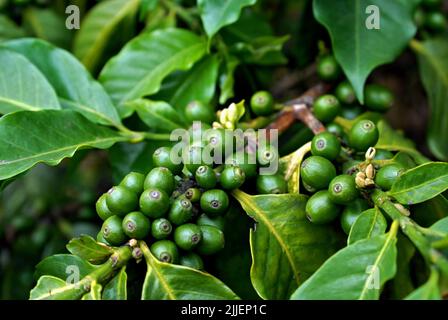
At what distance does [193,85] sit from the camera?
1.70m

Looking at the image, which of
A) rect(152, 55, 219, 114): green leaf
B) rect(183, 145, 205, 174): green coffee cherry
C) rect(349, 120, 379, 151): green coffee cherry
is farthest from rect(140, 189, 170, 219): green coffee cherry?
rect(152, 55, 219, 114): green leaf

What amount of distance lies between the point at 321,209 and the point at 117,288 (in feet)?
1.37

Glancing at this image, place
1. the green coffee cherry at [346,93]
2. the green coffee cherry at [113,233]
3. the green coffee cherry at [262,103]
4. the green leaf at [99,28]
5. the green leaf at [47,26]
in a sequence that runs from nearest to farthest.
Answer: the green coffee cherry at [113,233] < the green coffee cherry at [262,103] < the green coffee cherry at [346,93] < the green leaf at [99,28] < the green leaf at [47,26]

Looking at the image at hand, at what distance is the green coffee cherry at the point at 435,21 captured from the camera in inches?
80.0

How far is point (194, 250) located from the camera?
4.00 ft

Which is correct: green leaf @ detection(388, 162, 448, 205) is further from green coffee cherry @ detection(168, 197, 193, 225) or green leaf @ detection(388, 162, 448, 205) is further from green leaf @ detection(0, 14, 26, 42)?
green leaf @ detection(0, 14, 26, 42)

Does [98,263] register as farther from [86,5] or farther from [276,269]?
[86,5]

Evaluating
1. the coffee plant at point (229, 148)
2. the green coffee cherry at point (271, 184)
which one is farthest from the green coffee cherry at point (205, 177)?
the green coffee cherry at point (271, 184)

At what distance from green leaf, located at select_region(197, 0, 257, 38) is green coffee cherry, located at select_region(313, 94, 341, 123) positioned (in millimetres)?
306

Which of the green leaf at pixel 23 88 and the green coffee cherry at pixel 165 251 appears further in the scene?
the green leaf at pixel 23 88

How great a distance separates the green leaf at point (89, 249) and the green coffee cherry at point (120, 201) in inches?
3.0

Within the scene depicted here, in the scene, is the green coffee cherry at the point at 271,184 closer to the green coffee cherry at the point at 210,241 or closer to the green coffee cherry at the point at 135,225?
the green coffee cherry at the point at 210,241

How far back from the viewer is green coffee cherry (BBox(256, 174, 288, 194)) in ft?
4.19
